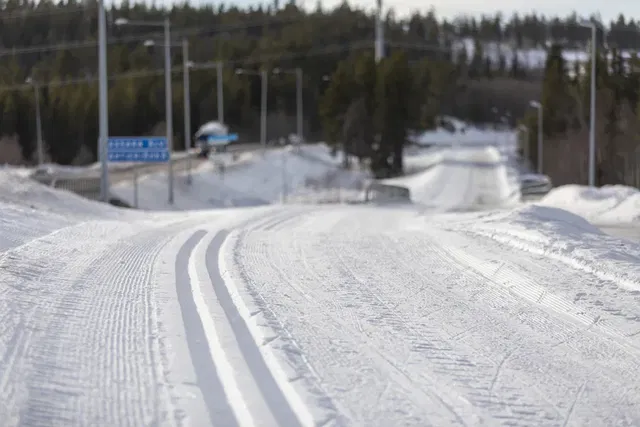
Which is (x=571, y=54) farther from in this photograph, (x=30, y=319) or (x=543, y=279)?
(x=30, y=319)

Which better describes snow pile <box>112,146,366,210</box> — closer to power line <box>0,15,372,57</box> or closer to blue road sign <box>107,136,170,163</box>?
blue road sign <box>107,136,170,163</box>

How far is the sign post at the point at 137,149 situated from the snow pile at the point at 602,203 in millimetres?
15771

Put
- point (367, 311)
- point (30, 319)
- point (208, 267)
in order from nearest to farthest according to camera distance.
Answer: point (30, 319)
point (367, 311)
point (208, 267)

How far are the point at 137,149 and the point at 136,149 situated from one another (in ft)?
0.13

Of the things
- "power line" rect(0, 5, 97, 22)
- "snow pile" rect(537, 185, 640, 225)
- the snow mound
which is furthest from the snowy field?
"power line" rect(0, 5, 97, 22)

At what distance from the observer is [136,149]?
133ft

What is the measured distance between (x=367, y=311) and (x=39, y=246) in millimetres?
6199

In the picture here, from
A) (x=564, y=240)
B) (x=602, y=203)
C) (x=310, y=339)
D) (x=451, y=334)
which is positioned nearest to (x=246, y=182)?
(x=602, y=203)

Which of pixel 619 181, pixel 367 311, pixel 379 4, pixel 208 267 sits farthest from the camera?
pixel 379 4

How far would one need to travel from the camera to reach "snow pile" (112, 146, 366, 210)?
175ft

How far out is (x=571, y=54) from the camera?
255 feet

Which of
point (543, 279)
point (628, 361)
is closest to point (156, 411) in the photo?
point (628, 361)

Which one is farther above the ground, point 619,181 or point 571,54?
point 571,54

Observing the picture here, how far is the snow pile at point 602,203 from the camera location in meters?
29.4
